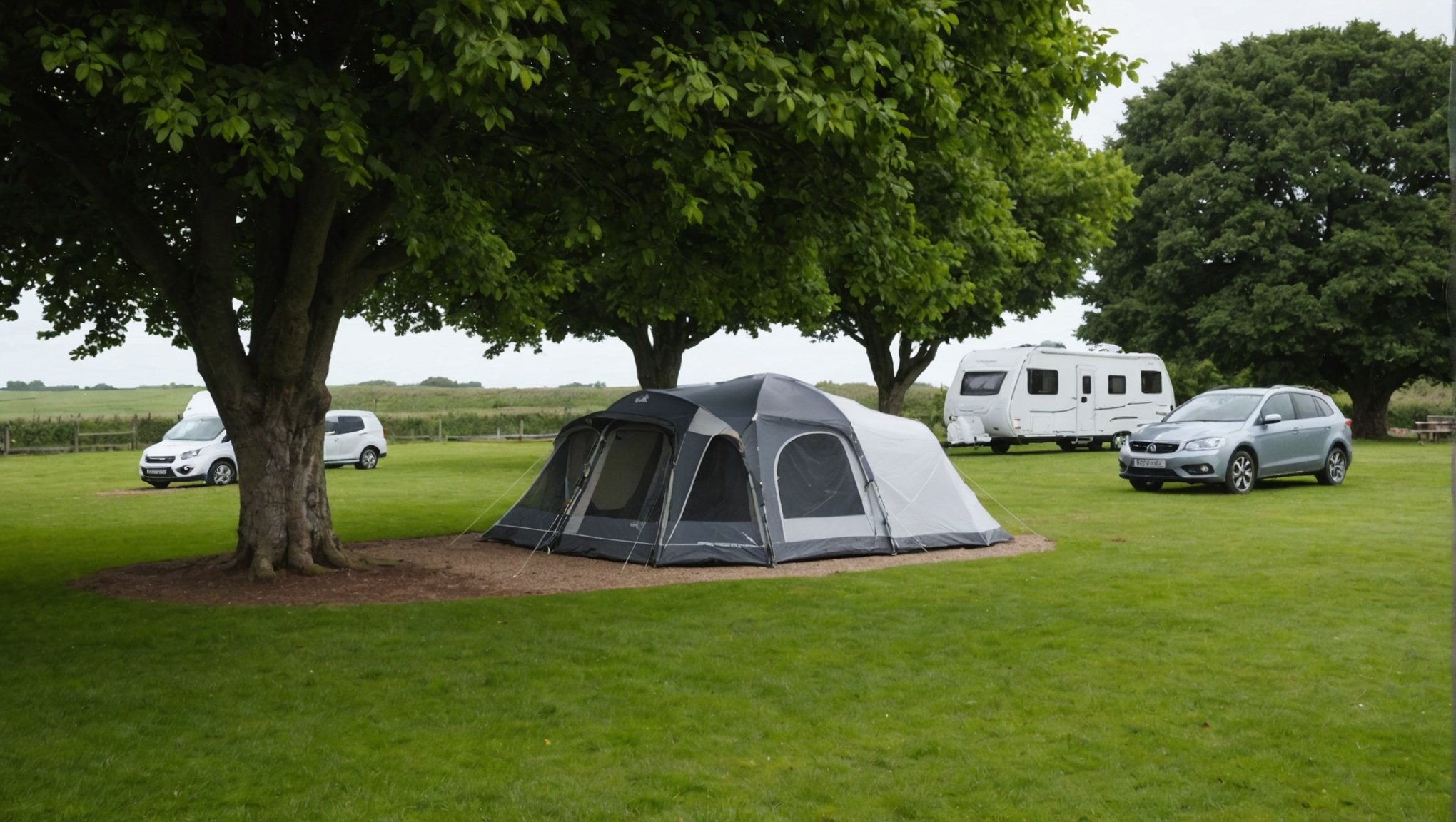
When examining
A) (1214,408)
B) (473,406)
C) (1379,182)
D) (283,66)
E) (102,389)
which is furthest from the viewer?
(102,389)

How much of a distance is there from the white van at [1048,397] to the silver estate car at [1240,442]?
34.8 feet

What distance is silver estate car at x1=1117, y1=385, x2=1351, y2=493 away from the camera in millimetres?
19891

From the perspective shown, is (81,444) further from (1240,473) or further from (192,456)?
(1240,473)

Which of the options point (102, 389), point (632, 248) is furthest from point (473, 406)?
point (632, 248)

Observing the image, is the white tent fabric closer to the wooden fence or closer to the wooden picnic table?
the wooden picnic table

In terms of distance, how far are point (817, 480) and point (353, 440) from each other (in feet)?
68.3

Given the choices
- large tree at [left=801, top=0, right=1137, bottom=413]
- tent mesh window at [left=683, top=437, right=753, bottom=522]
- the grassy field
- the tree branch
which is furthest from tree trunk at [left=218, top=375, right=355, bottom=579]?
the grassy field

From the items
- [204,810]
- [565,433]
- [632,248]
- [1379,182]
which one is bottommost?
[204,810]

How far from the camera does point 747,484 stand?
43.3 ft

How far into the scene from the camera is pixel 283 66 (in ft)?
31.2

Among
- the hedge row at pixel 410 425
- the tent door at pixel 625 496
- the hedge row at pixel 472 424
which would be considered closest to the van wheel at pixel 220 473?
the hedge row at pixel 410 425

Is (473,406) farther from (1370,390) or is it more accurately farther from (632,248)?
(632,248)

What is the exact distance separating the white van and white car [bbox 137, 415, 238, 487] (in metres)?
17.6

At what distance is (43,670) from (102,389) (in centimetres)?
9186
